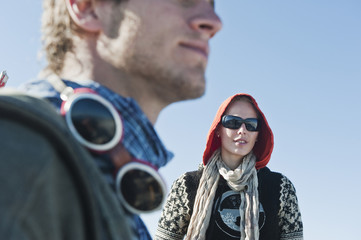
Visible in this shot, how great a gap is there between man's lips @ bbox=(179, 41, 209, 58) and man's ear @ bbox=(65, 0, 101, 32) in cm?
29

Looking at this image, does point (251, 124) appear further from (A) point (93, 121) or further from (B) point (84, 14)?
(A) point (93, 121)

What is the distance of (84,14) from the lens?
134cm

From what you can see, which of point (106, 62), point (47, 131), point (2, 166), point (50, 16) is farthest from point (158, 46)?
point (2, 166)

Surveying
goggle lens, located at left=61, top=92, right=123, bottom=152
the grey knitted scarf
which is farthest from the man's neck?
the grey knitted scarf

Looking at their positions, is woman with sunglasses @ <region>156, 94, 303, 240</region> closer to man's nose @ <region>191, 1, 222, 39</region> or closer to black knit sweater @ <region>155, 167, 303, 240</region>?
black knit sweater @ <region>155, 167, 303, 240</region>

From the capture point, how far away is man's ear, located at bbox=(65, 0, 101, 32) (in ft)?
4.32

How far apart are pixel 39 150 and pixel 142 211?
0.40m

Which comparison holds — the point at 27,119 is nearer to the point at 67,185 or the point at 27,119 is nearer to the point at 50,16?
the point at 67,185

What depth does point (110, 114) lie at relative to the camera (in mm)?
986

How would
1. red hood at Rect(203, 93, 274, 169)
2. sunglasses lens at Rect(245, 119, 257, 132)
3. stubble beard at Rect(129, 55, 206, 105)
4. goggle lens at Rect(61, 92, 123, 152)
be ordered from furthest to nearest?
red hood at Rect(203, 93, 274, 169), sunglasses lens at Rect(245, 119, 257, 132), stubble beard at Rect(129, 55, 206, 105), goggle lens at Rect(61, 92, 123, 152)

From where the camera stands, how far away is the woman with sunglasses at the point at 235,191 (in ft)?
11.6

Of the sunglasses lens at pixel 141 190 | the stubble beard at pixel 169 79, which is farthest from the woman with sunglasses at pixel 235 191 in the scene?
the sunglasses lens at pixel 141 190

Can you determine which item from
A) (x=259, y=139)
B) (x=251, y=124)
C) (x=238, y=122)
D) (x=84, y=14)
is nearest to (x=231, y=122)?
(x=238, y=122)

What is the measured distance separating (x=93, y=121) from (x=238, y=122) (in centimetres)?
307
